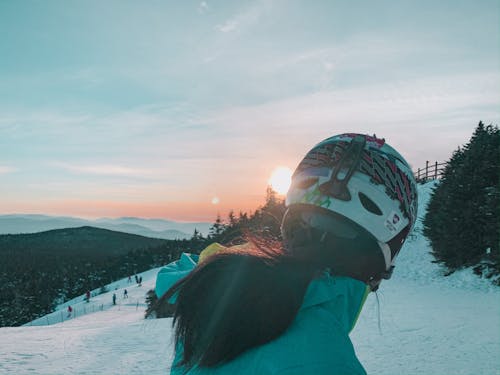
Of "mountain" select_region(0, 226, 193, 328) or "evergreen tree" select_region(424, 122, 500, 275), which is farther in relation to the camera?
"mountain" select_region(0, 226, 193, 328)

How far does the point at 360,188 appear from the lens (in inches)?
67.2

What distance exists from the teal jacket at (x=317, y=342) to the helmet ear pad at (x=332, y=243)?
0.11m

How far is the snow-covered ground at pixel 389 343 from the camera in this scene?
29.8 feet

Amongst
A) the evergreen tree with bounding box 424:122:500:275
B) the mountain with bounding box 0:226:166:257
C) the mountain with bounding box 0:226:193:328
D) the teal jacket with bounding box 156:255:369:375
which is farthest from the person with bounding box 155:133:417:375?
the mountain with bounding box 0:226:166:257

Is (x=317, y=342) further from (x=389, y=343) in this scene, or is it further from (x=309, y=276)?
(x=389, y=343)

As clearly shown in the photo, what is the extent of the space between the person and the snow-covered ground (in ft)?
24.3

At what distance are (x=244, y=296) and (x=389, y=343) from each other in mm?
11012

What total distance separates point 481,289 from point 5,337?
19.9 metres

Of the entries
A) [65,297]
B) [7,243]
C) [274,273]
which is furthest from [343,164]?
[7,243]

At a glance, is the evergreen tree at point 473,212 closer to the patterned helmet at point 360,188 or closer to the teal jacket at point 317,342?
the patterned helmet at point 360,188

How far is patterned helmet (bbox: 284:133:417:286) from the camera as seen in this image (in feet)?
5.41

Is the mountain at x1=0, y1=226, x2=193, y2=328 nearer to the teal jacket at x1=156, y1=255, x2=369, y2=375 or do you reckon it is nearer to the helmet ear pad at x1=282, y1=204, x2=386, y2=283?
the helmet ear pad at x1=282, y1=204, x2=386, y2=283

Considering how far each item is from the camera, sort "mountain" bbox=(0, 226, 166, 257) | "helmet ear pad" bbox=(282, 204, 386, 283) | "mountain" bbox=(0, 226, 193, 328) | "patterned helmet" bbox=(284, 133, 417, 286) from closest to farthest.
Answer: "helmet ear pad" bbox=(282, 204, 386, 283)
"patterned helmet" bbox=(284, 133, 417, 286)
"mountain" bbox=(0, 226, 193, 328)
"mountain" bbox=(0, 226, 166, 257)

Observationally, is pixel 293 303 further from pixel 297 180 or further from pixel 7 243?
pixel 7 243
